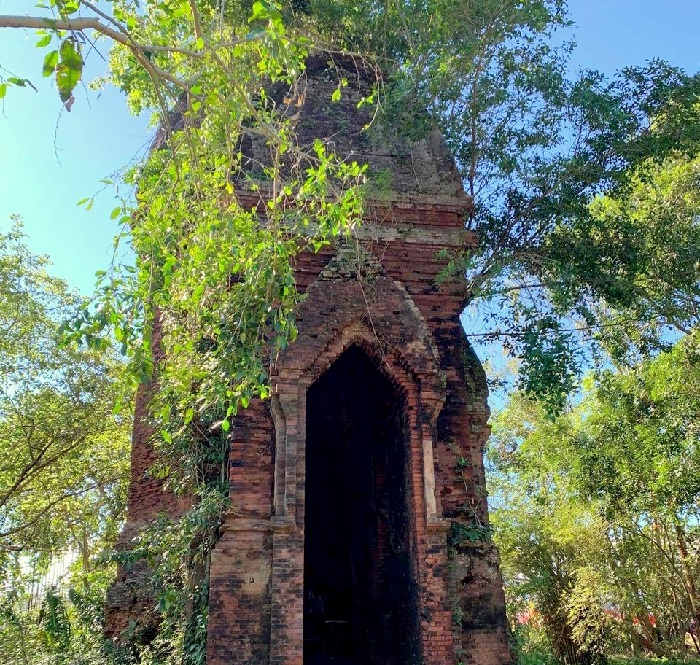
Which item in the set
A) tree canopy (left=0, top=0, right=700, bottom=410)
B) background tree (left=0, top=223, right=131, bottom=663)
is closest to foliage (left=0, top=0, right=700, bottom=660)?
tree canopy (left=0, top=0, right=700, bottom=410)

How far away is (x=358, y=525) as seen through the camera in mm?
9656

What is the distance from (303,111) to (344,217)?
4249 millimetres

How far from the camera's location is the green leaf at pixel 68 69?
398 centimetres

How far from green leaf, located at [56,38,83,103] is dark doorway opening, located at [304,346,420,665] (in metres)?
4.90

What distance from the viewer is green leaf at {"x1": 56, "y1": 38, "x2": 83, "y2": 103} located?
13.1 feet

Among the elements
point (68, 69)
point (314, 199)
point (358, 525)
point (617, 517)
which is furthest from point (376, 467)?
point (617, 517)

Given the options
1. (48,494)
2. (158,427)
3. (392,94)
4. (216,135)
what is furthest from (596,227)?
(48,494)

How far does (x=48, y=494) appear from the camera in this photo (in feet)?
47.1

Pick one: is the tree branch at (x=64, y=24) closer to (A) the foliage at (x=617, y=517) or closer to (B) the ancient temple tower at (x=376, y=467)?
(B) the ancient temple tower at (x=376, y=467)

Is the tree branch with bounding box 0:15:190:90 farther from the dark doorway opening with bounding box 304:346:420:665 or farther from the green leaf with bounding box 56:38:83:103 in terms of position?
the dark doorway opening with bounding box 304:346:420:665

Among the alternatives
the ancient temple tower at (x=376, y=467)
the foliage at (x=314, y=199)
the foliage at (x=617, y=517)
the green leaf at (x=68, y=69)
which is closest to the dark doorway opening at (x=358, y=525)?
the ancient temple tower at (x=376, y=467)

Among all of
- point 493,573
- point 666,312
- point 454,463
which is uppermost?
point 666,312

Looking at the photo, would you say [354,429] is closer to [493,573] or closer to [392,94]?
[493,573]

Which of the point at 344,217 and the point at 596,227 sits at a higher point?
the point at 596,227
